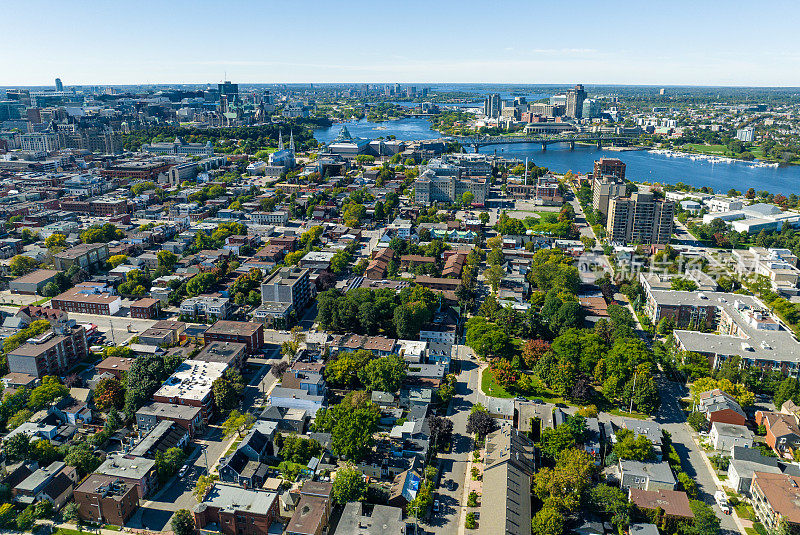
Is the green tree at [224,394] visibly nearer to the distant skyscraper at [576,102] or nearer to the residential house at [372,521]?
the residential house at [372,521]

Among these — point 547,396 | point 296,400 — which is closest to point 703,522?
point 547,396

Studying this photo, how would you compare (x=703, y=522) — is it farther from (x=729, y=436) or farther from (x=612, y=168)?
(x=612, y=168)

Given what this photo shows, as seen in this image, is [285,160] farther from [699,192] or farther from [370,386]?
[370,386]

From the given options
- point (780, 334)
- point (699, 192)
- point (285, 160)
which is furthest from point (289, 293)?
point (699, 192)

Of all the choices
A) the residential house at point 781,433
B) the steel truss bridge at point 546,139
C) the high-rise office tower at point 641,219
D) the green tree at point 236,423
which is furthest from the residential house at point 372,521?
the steel truss bridge at point 546,139

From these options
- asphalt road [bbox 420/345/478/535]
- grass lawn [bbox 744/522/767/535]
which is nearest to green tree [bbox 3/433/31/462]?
asphalt road [bbox 420/345/478/535]

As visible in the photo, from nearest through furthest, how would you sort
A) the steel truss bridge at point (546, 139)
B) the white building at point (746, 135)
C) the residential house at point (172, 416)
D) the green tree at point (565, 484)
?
1. the green tree at point (565, 484)
2. the residential house at point (172, 416)
3. the white building at point (746, 135)
4. the steel truss bridge at point (546, 139)
